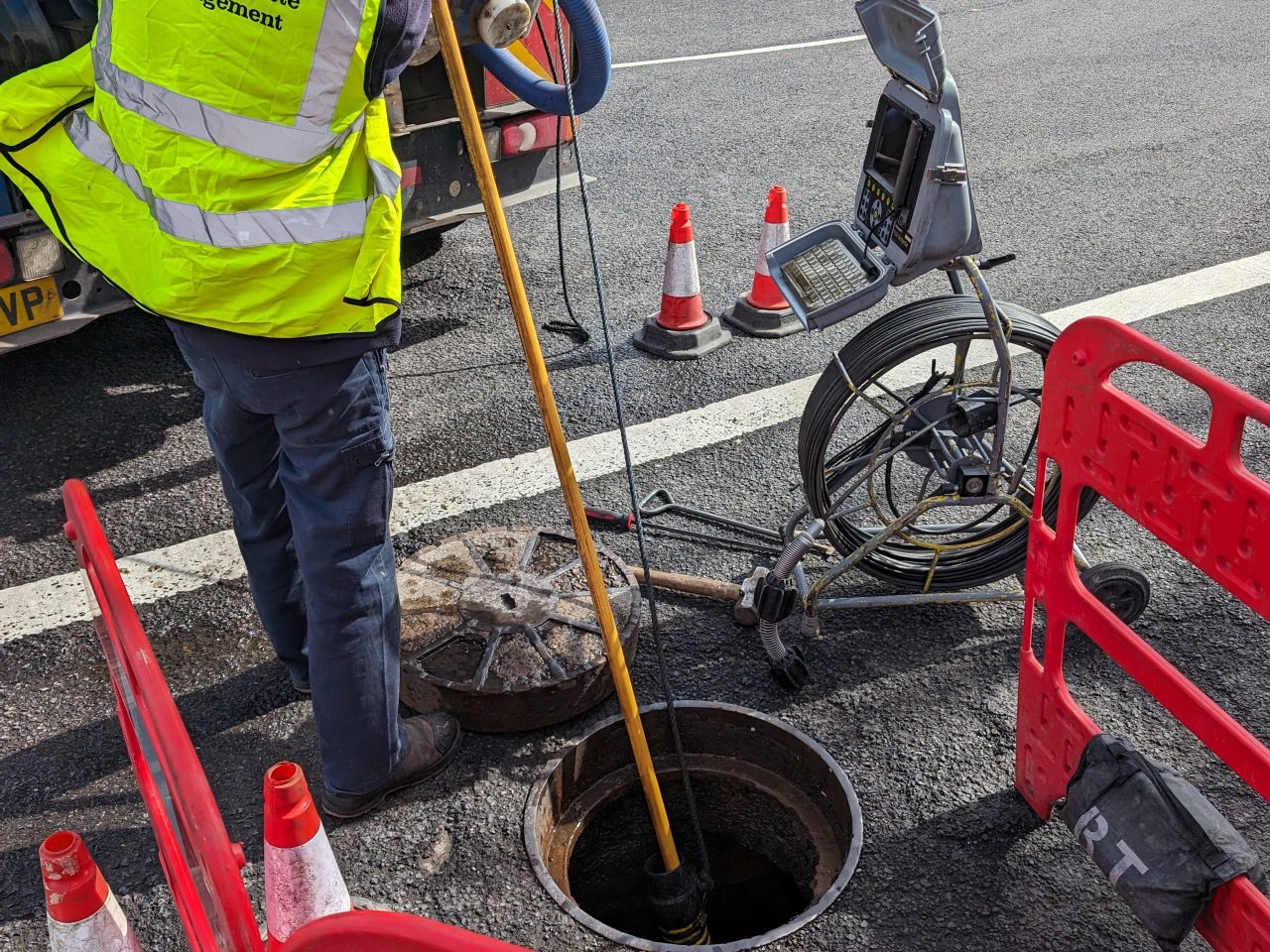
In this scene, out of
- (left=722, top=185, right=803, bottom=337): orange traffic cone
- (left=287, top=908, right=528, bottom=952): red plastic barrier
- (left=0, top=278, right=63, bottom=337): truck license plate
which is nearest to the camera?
(left=287, top=908, right=528, bottom=952): red plastic barrier

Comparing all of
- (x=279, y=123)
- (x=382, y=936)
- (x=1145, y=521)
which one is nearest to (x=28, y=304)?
(x=279, y=123)

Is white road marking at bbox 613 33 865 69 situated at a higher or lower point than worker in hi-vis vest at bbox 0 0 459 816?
lower

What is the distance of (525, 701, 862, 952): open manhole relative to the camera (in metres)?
2.91

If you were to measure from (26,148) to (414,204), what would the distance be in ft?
7.94

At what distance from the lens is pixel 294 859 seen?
2059 millimetres

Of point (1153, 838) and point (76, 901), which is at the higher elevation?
point (76, 901)

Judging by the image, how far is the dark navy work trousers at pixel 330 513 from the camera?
7.97 feet

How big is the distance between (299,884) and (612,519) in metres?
1.85

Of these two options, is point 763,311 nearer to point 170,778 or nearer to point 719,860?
point 719,860

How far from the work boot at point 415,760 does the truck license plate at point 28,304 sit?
6.83ft

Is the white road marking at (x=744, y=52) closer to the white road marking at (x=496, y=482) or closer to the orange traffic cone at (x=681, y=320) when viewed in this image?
the orange traffic cone at (x=681, y=320)

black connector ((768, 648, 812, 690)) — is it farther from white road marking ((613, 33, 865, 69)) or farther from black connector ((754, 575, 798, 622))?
white road marking ((613, 33, 865, 69))

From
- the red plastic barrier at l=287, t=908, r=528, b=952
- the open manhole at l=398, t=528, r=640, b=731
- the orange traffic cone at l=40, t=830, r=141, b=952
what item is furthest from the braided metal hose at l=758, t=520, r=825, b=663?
the red plastic barrier at l=287, t=908, r=528, b=952

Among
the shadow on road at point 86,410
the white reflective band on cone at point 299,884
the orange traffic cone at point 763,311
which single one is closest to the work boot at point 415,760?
the white reflective band on cone at point 299,884
